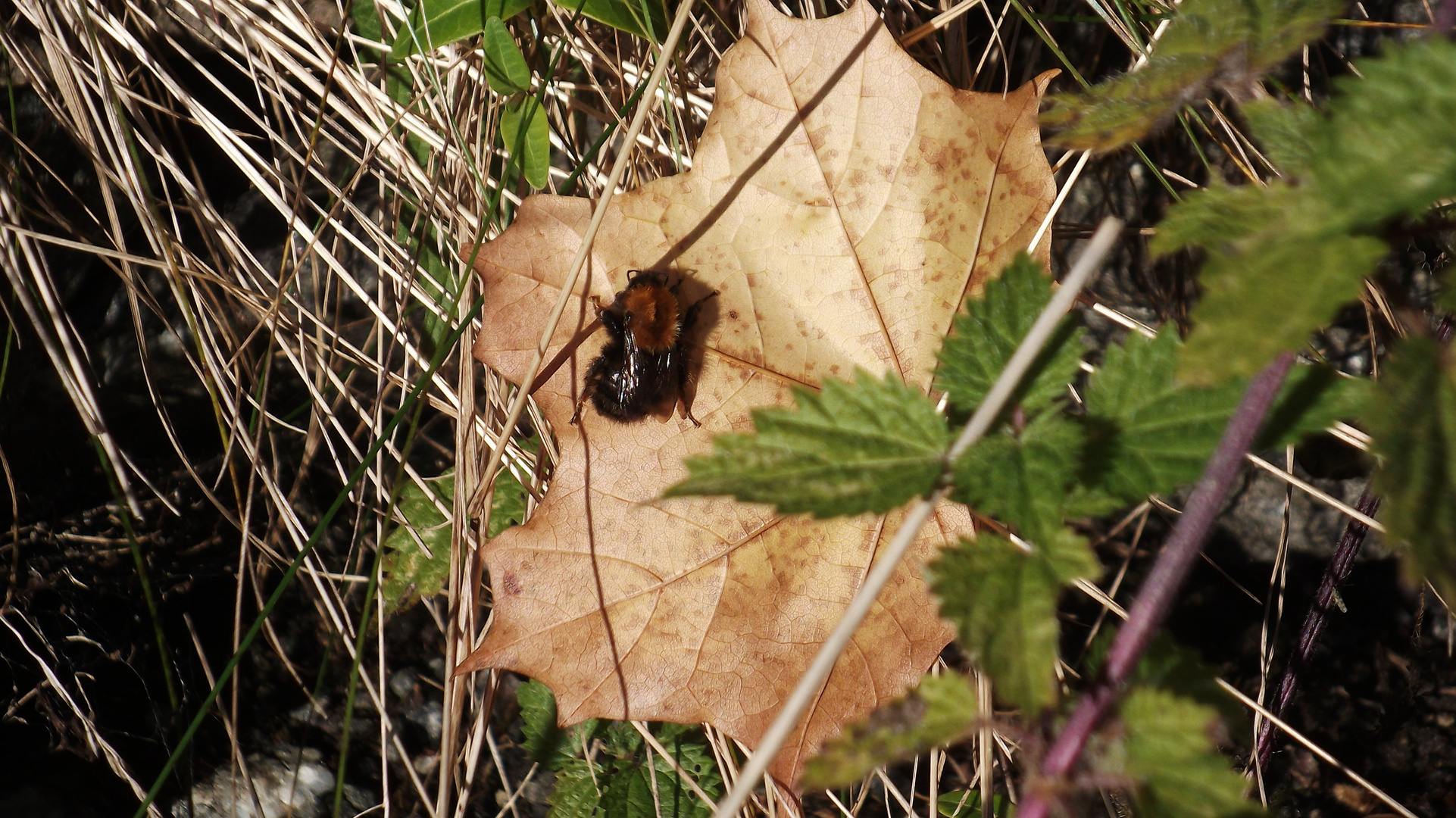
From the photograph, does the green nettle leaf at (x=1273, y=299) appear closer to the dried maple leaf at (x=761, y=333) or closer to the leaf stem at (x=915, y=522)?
the leaf stem at (x=915, y=522)

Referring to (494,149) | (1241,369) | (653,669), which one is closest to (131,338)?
(494,149)

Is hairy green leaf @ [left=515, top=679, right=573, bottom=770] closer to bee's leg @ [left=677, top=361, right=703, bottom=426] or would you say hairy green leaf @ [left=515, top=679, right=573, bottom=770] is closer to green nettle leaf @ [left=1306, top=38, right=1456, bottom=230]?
bee's leg @ [left=677, top=361, right=703, bottom=426]

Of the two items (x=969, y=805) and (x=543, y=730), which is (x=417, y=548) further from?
(x=969, y=805)

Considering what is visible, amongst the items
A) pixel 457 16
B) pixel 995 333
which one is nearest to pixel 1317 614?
pixel 995 333

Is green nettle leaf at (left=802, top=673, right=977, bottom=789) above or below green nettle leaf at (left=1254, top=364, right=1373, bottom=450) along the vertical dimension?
below

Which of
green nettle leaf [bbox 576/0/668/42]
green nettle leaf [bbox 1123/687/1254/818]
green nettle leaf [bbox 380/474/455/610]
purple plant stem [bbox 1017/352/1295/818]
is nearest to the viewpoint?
green nettle leaf [bbox 1123/687/1254/818]

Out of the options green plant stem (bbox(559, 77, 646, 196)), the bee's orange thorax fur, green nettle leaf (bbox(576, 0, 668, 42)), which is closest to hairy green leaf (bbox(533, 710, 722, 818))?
the bee's orange thorax fur
